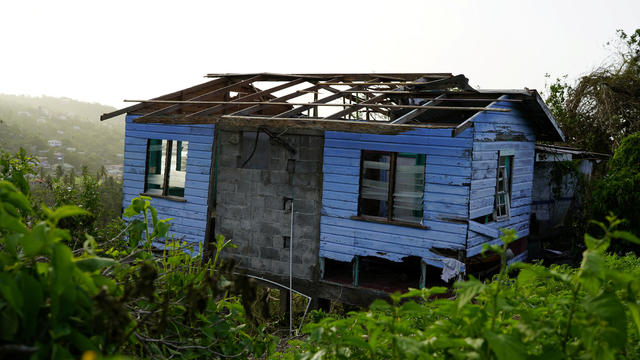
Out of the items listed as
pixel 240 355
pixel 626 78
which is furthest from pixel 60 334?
pixel 626 78

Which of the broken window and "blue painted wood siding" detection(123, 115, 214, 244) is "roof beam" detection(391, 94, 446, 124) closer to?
the broken window

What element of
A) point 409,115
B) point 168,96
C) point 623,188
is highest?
point 168,96

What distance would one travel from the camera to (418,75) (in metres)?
13.3

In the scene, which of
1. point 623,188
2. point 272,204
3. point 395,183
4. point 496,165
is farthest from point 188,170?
point 623,188

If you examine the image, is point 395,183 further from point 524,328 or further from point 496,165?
point 524,328

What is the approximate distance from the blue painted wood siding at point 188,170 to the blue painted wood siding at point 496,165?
614cm

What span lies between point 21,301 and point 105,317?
28 cm

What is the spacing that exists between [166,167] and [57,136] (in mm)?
36785

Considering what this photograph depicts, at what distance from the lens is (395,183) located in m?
11.6

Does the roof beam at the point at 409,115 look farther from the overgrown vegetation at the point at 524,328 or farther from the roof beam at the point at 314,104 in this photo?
the overgrown vegetation at the point at 524,328

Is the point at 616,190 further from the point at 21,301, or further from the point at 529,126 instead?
the point at 21,301

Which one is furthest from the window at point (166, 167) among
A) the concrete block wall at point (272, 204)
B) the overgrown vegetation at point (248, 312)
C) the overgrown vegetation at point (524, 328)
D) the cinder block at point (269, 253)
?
the overgrown vegetation at point (524, 328)

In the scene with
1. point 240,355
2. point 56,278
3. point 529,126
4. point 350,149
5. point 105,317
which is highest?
point 529,126

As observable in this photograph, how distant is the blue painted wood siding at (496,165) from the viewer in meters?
11.3
